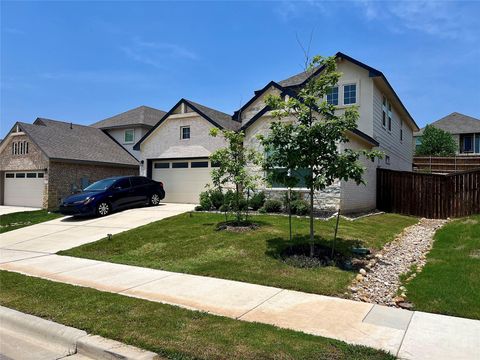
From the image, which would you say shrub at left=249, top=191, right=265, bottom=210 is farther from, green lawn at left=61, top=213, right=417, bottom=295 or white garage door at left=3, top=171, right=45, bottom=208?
white garage door at left=3, top=171, right=45, bottom=208

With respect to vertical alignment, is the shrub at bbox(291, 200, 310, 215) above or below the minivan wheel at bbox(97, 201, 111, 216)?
above

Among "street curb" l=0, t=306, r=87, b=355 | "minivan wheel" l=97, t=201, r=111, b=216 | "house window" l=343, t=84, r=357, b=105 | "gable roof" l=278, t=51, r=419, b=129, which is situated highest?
"gable roof" l=278, t=51, r=419, b=129

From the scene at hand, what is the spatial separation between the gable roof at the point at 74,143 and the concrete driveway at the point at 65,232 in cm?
755

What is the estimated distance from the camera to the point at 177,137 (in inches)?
842

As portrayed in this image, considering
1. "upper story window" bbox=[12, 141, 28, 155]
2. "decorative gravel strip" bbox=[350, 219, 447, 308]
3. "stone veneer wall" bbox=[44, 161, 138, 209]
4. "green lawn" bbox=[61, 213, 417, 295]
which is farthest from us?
"upper story window" bbox=[12, 141, 28, 155]

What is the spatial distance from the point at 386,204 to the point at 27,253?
48.7ft

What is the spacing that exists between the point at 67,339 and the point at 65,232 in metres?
9.48

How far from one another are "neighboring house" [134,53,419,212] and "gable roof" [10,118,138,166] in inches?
159

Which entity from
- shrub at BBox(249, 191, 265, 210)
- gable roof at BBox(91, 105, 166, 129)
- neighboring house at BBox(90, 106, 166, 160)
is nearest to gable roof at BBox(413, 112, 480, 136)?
gable roof at BBox(91, 105, 166, 129)

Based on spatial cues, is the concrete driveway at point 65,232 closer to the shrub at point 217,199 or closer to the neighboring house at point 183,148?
the shrub at point 217,199

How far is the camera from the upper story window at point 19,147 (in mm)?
23797

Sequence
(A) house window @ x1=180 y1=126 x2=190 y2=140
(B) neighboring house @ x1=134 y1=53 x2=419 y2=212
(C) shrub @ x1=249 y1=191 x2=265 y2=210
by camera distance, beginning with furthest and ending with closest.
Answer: (A) house window @ x1=180 y1=126 x2=190 y2=140 → (B) neighboring house @ x1=134 y1=53 x2=419 y2=212 → (C) shrub @ x1=249 y1=191 x2=265 y2=210

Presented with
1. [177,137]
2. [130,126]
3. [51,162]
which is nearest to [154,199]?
[177,137]

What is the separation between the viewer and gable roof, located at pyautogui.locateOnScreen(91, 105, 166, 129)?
27.9 metres
